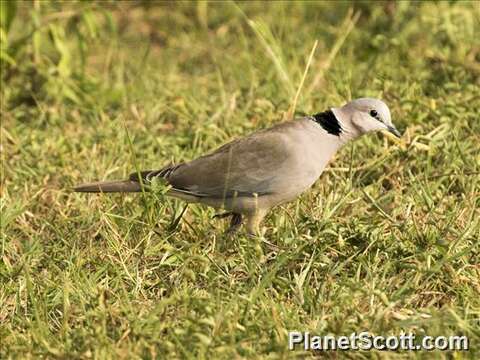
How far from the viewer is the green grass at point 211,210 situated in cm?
395

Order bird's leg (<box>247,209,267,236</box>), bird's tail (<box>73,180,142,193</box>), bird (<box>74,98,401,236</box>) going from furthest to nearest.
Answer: bird's tail (<box>73,180,142,193</box>) < bird's leg (<box>247,209,267,236</box>) < bird (<box>74,98,401,236</box>)

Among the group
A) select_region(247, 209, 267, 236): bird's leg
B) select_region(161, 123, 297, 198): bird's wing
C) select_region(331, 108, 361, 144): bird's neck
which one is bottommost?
select_region(247, 209, 267, 236): bird's leg

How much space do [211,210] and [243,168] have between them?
47 centimetres

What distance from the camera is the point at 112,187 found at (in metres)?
5.00

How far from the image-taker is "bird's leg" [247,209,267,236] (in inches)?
191

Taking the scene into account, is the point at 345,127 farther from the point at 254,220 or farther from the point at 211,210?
the point at 211,210

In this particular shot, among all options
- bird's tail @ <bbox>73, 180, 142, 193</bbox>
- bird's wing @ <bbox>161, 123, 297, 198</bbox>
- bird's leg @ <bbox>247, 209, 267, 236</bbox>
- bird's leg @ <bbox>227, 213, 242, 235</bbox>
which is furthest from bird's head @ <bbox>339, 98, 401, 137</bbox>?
bird's tail @ <bbox>73, 180, 142, 193</bbox>

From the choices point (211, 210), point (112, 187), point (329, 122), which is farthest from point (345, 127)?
point (112, 187)

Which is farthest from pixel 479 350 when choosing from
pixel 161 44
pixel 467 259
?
pixel 161 44

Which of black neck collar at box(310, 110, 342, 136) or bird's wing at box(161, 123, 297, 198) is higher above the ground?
black neck collar at box(310, 110, 342, 136)

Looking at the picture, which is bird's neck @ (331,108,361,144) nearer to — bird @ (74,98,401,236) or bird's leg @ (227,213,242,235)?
bird @ (74,98,401,236)

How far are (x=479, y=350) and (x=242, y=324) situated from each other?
909 mm

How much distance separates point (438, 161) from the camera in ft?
18.1

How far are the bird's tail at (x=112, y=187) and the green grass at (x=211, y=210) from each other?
115 mm
